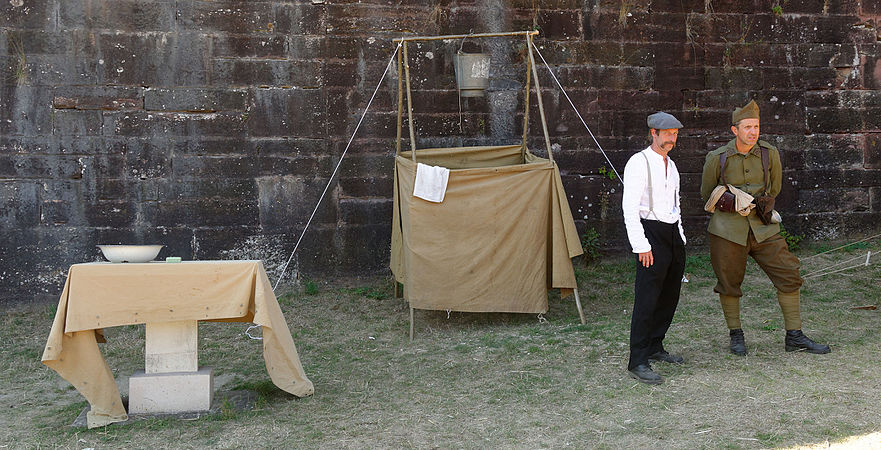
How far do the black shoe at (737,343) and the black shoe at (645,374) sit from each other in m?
0.66

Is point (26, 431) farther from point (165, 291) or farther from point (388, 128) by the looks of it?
point (388, 128)

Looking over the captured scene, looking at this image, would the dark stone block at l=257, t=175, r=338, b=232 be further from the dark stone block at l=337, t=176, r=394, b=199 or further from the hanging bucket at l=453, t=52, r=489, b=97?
the hanging bucket at l=453, t=52, r=489, b=97

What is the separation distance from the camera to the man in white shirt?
452 centimetres

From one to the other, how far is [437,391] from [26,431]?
2118 mm

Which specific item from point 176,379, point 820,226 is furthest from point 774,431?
point 820,226

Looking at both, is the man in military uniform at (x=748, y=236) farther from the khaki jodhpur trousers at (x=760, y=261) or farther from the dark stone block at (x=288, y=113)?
the dark stone block at (x=288, y=113)

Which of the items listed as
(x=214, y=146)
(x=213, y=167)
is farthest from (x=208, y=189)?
(x=214, y=146)

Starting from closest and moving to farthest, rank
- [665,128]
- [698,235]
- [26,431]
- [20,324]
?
[26,431], [665,128], [20,324], [698,235]

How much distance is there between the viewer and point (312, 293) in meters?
7.04

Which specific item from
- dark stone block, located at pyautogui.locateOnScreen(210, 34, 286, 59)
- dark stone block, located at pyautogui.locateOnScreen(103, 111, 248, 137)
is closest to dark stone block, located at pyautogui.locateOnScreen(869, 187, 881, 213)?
dark stone block, located at pyautogui.locateOnScreen(210, 34, 286, 59)

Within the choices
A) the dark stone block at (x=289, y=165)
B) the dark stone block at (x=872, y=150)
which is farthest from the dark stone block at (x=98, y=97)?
the dark stone block at (x=872, y=150)

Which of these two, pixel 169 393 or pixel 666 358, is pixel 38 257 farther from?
pixel 666 358

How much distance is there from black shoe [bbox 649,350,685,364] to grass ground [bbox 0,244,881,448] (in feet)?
0.35

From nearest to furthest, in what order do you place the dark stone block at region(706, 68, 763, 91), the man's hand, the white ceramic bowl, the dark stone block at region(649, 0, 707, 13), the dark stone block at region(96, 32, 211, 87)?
1. the white ceramic bowl
2. the man's hand
3. the dark stone block at region(96, 32, 211, 87)
4. the dark stone block at region(649, 0, 707, 13)
5. the dark stone block at region(706, 68, 763, 91)
